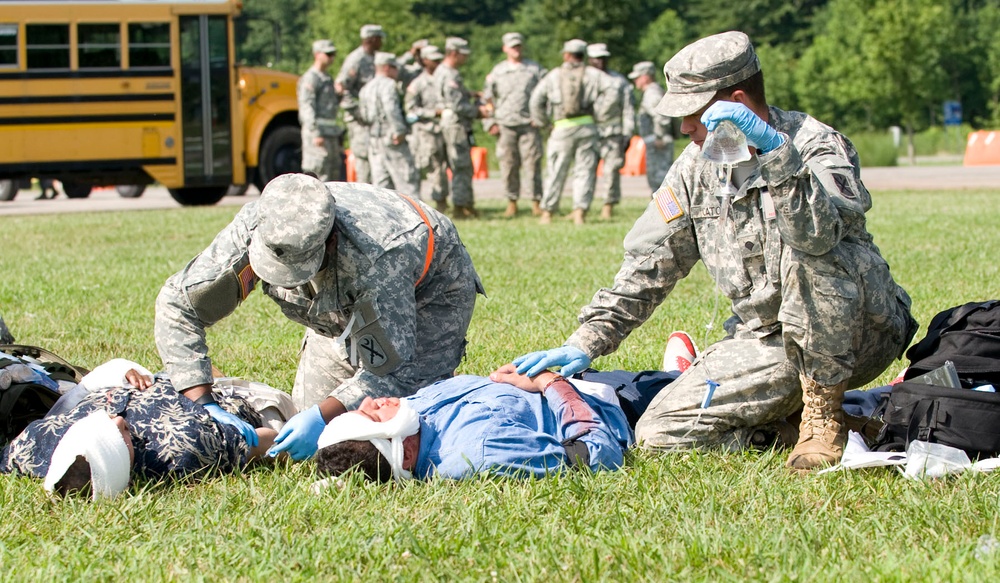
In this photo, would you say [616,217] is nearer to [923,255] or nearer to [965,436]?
[923,255]

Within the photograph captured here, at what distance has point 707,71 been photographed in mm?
3738

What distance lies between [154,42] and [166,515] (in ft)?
49.1

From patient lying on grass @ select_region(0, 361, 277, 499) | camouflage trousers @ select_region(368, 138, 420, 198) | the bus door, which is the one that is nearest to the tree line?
the bus door

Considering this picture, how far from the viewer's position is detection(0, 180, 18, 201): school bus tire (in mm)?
21531

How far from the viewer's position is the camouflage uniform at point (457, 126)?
14.5 meters

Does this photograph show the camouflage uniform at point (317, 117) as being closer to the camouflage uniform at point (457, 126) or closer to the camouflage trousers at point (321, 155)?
the camouflage trousers at point (321, 155)

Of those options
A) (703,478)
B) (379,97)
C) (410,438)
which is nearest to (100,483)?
(410,438)

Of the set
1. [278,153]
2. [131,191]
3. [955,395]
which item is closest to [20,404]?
[955,395]

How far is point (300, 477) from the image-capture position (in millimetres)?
3727

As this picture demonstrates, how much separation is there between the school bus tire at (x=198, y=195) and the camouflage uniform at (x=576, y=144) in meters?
7.73

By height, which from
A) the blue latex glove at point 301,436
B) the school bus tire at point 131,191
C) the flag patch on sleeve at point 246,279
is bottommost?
the blue latex glove at point 301,436

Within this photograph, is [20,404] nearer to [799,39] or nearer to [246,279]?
[246,279]

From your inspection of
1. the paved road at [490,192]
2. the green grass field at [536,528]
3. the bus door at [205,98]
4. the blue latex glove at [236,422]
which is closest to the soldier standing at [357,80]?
the bus door at [205,98]

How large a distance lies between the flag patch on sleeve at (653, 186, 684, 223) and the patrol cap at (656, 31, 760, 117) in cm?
38
